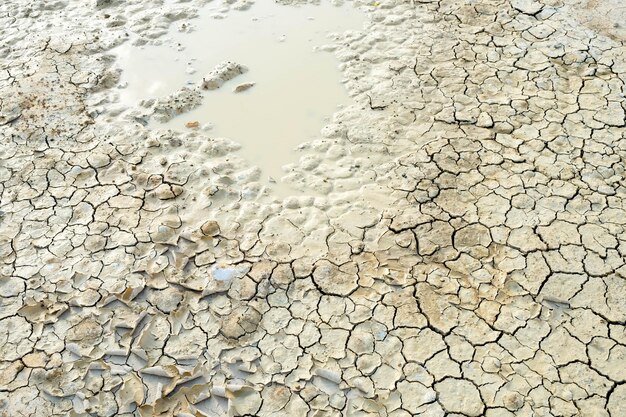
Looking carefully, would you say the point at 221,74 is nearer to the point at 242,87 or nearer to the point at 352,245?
the point at 242,87

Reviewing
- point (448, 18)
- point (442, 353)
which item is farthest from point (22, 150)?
point (448, 18)

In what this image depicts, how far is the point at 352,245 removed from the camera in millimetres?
3135

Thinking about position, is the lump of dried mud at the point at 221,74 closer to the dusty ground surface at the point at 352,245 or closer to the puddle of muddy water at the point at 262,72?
the puddle of muddy water at the point at 262,72

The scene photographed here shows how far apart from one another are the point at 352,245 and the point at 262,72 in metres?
1.69

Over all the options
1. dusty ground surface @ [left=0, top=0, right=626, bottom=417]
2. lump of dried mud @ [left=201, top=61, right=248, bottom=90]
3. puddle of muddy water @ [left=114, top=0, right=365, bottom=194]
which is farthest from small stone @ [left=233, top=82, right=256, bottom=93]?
dusty ground surface @ [left=0, top=0, right=626, bottom=417]

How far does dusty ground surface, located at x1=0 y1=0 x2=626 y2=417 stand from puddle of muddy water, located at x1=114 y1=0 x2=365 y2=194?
148 millimetres

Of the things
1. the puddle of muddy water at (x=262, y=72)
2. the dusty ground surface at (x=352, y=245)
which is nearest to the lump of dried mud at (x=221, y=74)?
the puddle of muddy water at (x=262, y=72)

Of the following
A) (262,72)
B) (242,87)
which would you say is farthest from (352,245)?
(262,72)

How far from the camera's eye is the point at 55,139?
3.87 meters

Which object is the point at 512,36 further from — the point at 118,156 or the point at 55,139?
the point at 55,139

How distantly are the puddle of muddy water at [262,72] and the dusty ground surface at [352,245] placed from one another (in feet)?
0.48

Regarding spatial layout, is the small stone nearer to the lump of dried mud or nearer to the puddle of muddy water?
the puddle of muddy water

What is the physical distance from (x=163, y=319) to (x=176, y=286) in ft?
0.64

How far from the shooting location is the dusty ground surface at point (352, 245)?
2.60 m
